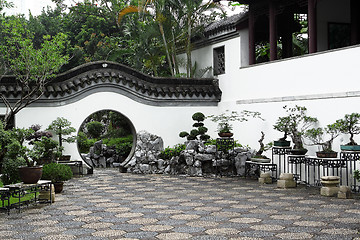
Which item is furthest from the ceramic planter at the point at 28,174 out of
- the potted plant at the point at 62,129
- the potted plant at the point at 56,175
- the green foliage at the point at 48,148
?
the potted plant at the point at 62,129

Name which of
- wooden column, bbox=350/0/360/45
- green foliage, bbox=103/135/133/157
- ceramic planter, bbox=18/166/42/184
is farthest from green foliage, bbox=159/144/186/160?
wooden column, bbox=350/0/360/45

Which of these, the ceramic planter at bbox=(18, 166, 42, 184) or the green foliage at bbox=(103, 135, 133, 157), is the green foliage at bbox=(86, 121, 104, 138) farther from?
the ceramic planter at bbox=(18, 166, 42, 184)

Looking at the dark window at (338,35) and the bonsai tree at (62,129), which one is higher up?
the dark window at (338,35)

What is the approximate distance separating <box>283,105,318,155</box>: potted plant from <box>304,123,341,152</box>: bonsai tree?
0.72ft

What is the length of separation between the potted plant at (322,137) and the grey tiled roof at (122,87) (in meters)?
4.92

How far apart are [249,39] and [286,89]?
2369 mm

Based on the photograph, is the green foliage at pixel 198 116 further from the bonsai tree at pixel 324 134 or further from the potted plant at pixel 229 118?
the bonsai tree at pixel 324 134

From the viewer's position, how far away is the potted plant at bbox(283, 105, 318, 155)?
1083cm

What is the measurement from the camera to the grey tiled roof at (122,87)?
13.2m

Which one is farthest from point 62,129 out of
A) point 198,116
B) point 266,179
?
point 266,179

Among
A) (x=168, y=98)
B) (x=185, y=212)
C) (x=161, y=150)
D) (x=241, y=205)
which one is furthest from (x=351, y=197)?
(x=168, y=98)

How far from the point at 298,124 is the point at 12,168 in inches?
268

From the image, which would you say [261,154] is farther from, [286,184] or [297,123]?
[286,184]

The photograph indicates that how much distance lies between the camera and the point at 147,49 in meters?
16.3
